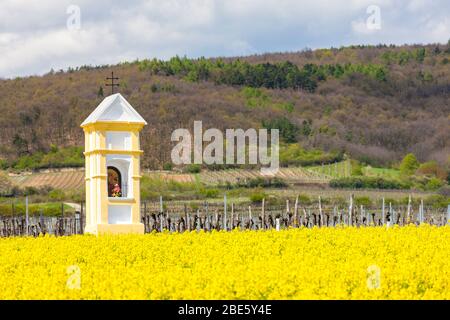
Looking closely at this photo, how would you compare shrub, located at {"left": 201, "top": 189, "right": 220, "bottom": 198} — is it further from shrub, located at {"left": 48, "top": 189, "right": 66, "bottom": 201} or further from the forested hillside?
the forested hillside

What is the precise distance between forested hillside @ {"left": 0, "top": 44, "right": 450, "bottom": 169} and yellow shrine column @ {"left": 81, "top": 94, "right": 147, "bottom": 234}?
55.1 m

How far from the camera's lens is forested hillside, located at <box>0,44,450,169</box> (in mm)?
97062

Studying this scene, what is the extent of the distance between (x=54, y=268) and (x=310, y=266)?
174 inches

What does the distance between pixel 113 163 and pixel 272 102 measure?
10202 centimetres

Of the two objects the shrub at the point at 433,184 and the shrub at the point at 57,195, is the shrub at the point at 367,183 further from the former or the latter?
the shrub at the point at 57,195

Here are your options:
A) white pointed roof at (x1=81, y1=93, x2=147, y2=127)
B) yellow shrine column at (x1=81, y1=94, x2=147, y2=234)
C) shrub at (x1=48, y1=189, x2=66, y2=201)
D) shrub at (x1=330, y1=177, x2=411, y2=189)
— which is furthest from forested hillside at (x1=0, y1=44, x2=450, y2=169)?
white pointed roof at (x1=81, y1=93, x2=147, y2=127)

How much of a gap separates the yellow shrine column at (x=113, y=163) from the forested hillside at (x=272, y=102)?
55.1m

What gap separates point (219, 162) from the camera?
87062 mm

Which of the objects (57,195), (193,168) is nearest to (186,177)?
(193,168)

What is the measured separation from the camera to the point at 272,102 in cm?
12862

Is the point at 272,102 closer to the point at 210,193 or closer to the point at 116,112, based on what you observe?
the point at 210,193

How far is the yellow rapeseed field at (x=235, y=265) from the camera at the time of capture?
14.0 meters

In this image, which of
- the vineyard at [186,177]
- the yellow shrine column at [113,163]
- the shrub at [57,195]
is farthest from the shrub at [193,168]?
the yellow shrine column at [113,163]

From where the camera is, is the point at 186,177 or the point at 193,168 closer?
the point at 186,177
